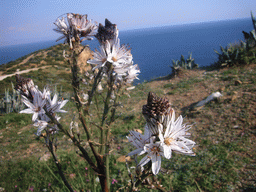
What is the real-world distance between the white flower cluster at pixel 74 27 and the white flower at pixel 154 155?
92 centimetres

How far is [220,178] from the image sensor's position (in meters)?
3.18

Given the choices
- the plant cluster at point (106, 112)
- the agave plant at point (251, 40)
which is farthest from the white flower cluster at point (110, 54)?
the agave plant at point (251, 40)

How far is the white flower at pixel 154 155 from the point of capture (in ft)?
3.04

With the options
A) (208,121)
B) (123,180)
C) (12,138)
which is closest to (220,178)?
(123,180)

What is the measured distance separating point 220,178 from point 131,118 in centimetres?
393

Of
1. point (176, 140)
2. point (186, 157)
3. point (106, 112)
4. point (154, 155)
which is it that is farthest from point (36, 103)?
point (186, 157)

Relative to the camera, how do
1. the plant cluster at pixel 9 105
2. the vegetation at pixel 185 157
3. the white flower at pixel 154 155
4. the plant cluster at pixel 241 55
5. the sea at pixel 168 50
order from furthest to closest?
the sea at pixel 168 50, the plant cluster at pixel 241 55, the plant cluster at pixel 9 105, the vegetation at pixel 185 157, the white flower at pixel 154 155

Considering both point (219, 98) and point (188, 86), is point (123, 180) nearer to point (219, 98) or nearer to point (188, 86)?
point (219, 98)

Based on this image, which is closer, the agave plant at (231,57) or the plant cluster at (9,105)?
the plant cluster at (9,105)

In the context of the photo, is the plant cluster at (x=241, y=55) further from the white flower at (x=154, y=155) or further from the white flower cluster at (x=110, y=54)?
the white flower at (x=154, y=155)

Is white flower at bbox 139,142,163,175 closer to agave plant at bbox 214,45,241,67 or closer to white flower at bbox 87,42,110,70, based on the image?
white flower at bbox 87,42,110,70

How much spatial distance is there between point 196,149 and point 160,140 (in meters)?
3.81

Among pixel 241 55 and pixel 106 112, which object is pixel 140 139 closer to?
pixel 106 112

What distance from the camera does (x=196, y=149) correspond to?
166 inches
